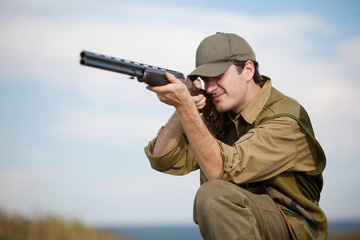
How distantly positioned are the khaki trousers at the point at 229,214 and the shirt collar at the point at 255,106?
97cm

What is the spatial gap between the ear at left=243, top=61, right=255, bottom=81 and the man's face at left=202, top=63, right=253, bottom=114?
158 mm

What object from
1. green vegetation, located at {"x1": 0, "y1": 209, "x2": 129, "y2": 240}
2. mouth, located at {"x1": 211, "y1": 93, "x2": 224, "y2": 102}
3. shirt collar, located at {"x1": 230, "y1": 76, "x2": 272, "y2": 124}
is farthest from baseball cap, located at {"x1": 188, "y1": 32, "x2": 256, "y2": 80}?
green vegetation, located at {"x1": 0, "y1": 209, "x2": 129, "y2": 240}

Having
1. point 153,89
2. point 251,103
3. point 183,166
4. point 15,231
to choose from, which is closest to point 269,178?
point 251,103

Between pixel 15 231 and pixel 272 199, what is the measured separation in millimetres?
5820

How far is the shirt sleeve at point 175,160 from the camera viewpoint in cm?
477

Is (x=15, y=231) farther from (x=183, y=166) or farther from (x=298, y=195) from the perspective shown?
(x=298, y=195)

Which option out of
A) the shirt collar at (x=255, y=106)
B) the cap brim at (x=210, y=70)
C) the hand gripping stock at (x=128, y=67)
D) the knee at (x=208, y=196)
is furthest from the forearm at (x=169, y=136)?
the knee at (x=208, y=196)

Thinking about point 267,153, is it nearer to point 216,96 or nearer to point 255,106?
point 255,106

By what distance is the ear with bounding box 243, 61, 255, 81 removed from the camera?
467cm

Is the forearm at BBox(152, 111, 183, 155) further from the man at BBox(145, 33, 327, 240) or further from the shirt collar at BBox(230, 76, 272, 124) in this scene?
the shirt collar at BBox(230, 76, 272, 124)

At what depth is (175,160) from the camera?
4852 mm

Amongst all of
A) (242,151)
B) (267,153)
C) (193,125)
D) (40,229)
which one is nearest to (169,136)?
(193,125)

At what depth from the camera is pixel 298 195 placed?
4.17m

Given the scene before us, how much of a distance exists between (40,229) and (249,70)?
570cm
